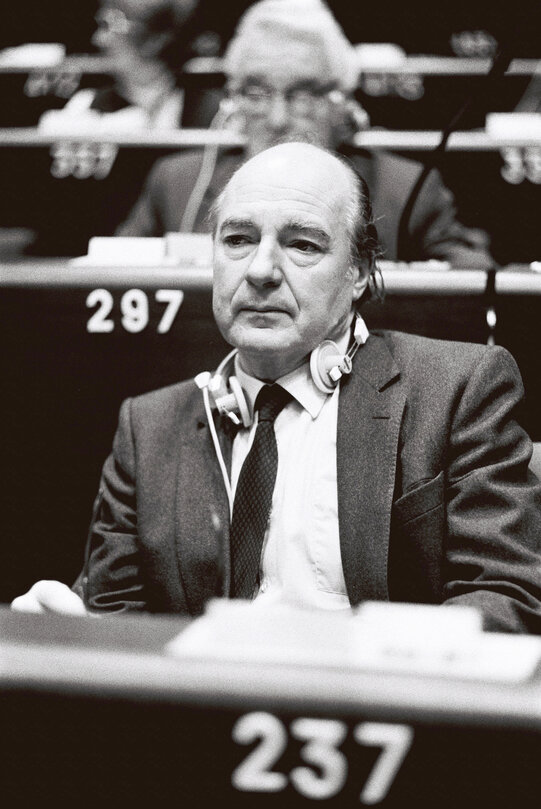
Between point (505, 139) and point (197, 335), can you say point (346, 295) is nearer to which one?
point (197, 335)

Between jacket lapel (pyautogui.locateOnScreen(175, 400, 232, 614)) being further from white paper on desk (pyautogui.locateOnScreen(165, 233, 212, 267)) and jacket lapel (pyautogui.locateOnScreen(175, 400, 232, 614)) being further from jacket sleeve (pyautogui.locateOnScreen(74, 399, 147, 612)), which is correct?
white paper on desk (pyautogui.locateOnScreen(165, 233, 212, 267))

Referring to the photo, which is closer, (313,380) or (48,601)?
(48,601)

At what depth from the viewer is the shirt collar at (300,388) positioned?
1393 mm

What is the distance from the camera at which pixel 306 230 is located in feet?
4.59

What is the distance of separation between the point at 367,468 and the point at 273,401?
0.54 feet

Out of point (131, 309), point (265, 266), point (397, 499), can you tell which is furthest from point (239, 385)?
point (131, 309)

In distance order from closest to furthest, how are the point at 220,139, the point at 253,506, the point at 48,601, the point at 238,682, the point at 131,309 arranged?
1. the point at 238,682
2. the point at 48,601
3. the point at 253,506
4. the point at 131,309
5. the point at 220,139

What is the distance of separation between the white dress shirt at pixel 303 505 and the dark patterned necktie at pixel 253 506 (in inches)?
0.6

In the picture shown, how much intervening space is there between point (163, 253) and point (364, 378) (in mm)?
580

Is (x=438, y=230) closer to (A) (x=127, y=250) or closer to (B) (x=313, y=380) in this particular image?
(A) (x=127, y=250)

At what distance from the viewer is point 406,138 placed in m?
2.87

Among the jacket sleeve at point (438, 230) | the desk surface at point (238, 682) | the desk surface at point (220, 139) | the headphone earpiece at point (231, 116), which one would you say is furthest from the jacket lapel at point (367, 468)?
the desk surface at point (220, 139)

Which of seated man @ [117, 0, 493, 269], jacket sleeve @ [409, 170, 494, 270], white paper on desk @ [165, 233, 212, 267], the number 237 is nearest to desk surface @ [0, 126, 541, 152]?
seated man @ [117, 0, 493, 269]

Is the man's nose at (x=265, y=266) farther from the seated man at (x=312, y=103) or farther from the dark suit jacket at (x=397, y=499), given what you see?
the seated man at (x=312, y=103)
